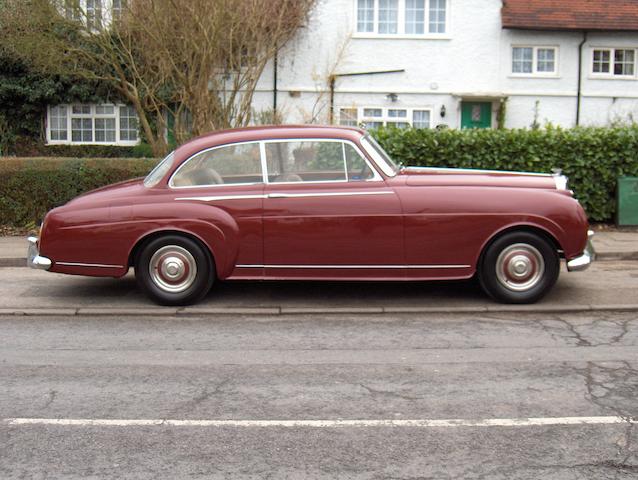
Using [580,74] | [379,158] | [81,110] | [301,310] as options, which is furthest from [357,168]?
[81,110]

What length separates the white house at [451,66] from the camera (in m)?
22.4

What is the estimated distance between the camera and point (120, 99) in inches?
906

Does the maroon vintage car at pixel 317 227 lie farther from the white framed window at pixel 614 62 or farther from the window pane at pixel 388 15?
→ the white framed window at pixel 614 62

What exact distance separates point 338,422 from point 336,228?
312 cm

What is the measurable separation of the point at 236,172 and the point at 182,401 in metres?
3.32

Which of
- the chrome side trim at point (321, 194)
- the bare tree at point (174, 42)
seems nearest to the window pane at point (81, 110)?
the bare tree at point (174, 42)

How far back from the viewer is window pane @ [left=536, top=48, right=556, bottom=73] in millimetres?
22703

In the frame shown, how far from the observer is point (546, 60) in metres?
22.7

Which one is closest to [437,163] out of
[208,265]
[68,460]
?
[208,265]

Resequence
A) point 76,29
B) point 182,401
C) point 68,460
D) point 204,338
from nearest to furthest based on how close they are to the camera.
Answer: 1. point 68,460
2. point 182,401
3. point 204,338
4. point 76,29

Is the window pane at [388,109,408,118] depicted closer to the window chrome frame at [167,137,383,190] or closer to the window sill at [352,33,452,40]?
the window sill at [352,33,452,40]

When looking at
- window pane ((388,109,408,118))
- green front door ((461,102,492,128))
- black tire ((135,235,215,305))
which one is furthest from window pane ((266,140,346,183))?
green front door ((461,102,492,128))

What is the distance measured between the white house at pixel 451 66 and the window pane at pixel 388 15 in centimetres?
3

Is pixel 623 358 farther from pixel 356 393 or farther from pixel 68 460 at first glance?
pixel 68 460
